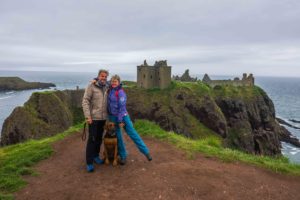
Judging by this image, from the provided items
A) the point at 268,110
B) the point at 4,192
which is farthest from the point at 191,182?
the point at 268,110

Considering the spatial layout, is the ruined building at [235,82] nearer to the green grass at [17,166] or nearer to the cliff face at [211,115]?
the cliff face at [211,115]

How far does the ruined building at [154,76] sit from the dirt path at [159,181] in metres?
58.3

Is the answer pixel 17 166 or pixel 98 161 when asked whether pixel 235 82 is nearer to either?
pixel 98 161

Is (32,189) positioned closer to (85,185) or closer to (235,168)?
(85,185)

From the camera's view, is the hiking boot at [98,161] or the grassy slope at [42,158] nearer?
the grassy slope at [42,158]

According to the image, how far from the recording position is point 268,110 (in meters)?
75.8

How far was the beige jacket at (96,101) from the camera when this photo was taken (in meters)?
9.91

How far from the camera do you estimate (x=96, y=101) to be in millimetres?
9984

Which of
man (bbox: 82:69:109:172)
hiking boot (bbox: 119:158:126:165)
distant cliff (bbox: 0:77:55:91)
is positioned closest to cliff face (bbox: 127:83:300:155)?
hiking boot (bbox: 119:158:126:165)

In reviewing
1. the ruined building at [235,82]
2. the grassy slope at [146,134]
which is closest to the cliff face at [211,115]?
the ruined building at [235,82]

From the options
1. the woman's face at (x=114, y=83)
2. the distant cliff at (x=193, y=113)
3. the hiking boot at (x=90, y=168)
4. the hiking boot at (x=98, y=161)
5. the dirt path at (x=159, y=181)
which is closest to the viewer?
the dirt path at (x=159, y=181)

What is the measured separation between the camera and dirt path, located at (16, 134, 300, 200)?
790 centimetres

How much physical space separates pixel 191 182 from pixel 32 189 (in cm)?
408

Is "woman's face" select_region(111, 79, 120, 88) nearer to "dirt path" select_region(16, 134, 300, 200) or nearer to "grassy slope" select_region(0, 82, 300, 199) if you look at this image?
"dirt path" select_region(16, 134, 300, 200)
